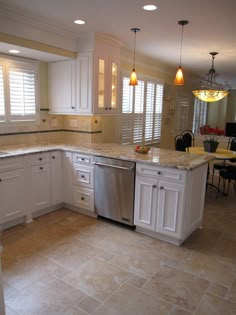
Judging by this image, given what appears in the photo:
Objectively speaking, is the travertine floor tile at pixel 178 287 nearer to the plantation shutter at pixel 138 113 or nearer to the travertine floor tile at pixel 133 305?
the travertine floor tile at pixel 133 305

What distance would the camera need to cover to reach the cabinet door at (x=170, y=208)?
286cm

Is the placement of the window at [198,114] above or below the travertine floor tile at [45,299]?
above

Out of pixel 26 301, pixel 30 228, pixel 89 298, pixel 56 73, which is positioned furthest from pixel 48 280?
pixel 56 73

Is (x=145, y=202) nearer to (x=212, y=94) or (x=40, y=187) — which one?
(x=40, y=187)

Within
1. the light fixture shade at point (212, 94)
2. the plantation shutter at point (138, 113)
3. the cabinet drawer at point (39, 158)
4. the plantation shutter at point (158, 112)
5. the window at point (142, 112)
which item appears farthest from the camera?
the plantation shutter at point (158, 112)

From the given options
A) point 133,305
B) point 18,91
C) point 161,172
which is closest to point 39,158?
point 18,91

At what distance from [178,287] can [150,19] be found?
288 cm

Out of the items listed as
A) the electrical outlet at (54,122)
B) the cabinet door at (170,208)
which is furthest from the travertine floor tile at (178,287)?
the electrical outlet at (54,122)

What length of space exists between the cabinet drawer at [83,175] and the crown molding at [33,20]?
72.2 inches

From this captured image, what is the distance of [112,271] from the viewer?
2.48 m

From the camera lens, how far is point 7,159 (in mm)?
3121

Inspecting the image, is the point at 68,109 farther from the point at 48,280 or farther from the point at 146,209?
the point at 48,280

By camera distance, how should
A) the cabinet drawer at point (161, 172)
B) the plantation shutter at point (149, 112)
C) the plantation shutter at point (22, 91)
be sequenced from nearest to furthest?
the cabinet drawer at point (161, 172), the plantation shutter at point (22, 91), the plantation shutter at point (149, 112)

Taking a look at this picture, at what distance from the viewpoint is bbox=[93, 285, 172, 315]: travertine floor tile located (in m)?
1.99
